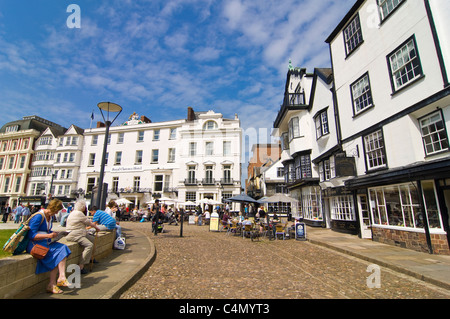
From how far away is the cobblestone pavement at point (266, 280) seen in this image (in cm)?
461

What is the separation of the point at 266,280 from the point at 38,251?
181 inches

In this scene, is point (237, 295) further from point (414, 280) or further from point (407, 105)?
point (407, 105)

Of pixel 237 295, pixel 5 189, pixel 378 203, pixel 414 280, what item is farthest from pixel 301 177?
pixel 5 189

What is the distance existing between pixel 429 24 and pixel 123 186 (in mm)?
37262

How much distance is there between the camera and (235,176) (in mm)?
32625

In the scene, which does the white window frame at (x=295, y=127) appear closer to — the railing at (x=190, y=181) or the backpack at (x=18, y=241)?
the railing at (x=190, y=181)

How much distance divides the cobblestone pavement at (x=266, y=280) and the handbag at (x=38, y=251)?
1.56 meters

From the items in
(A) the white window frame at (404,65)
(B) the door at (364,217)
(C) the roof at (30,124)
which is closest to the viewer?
(A) the white window frame at (404,65)

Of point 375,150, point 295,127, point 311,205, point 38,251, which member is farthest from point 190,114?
point 38,251

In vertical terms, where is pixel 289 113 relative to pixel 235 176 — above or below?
above

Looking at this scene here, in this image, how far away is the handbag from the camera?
380 centimetres

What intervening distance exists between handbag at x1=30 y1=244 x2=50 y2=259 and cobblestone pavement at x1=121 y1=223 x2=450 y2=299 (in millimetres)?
1564

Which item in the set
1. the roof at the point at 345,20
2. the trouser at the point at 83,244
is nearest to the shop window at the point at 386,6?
the roof at the point at 345,20

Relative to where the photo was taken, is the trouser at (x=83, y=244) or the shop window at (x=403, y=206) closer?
the trouser at (x=83, y=244)
